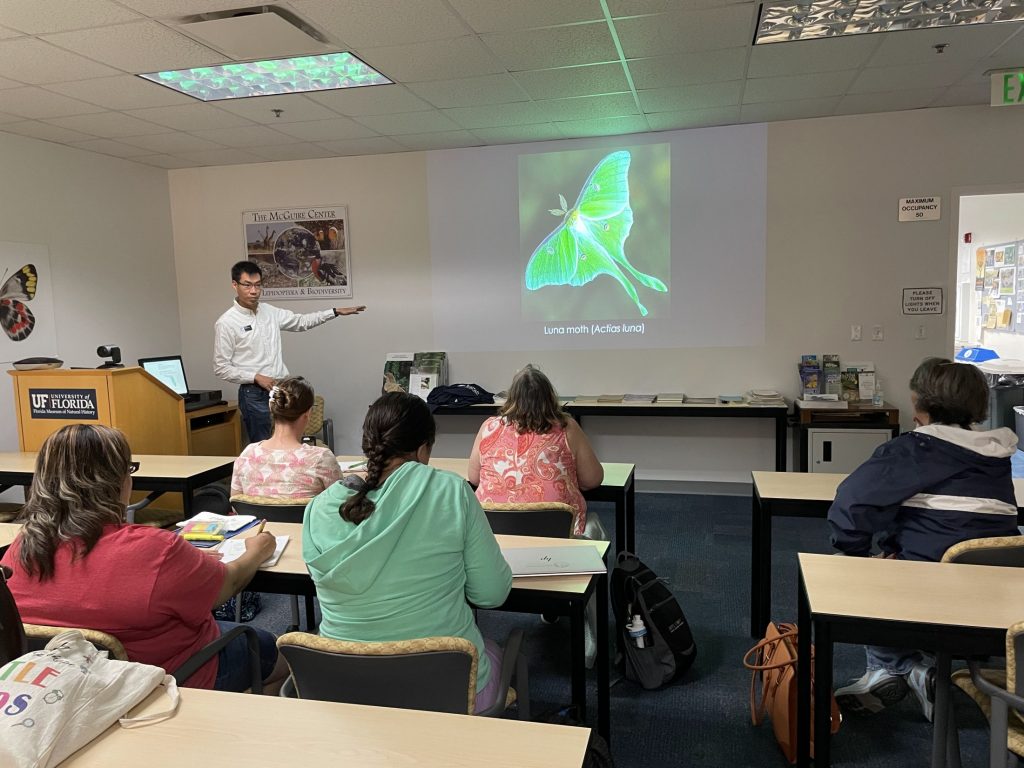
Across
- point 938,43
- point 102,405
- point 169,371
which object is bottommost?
point 102,405

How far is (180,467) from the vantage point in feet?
11.4

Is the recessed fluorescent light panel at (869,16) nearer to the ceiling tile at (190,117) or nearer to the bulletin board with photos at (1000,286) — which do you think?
the ceiling tile at (190,117)

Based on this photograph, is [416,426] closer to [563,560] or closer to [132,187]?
[563,560]

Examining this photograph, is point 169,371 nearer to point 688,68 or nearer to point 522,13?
point 522,13

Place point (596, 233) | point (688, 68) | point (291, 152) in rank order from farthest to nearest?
point (291, 152), point (596, 233), point (688, 68)

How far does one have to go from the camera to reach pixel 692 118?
480 centimetres

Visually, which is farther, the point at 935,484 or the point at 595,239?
the point at 595,239

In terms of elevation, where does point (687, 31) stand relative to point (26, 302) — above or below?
above

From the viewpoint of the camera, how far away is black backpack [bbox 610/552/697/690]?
256 centimetres

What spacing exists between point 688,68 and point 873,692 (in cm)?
309

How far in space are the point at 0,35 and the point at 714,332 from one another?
448 cm

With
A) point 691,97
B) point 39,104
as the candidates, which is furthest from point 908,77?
point 39,104

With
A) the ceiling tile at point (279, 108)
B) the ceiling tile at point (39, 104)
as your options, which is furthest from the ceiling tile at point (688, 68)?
the ceiling tile at point (39, 104)

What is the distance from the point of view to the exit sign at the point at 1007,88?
392 cm
